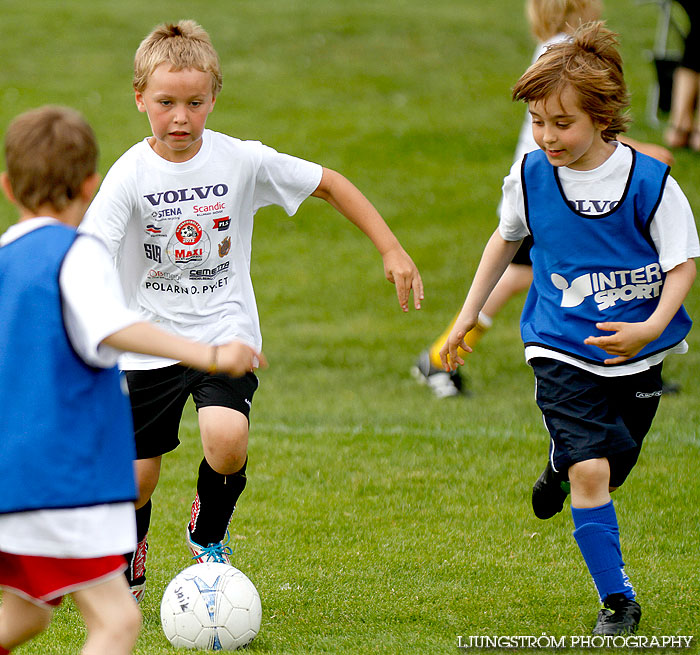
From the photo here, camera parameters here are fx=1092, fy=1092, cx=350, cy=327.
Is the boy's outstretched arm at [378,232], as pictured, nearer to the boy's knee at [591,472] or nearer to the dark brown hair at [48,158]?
the boy's knee at [591,472]

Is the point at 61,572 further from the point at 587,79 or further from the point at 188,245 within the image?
the point at 587,79

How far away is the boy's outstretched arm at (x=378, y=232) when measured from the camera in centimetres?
396

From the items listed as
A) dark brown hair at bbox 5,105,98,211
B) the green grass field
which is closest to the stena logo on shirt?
the green grass field

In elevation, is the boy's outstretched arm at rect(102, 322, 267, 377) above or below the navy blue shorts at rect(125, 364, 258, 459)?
above

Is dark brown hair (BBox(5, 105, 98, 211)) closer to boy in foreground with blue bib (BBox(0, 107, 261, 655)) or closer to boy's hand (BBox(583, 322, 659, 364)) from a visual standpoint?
boy in foreground with blue bib (BBox(0, 107, 261, 655))

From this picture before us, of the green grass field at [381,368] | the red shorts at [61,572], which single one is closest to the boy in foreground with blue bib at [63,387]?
the red shorts at [61,572]

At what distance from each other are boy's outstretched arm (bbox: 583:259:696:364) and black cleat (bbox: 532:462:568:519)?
595mm

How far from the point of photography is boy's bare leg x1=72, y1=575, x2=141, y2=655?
103 inches

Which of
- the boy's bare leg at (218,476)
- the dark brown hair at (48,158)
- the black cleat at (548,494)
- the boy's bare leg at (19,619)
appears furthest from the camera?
the black cleat at (548,494)

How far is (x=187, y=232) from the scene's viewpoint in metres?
3.93

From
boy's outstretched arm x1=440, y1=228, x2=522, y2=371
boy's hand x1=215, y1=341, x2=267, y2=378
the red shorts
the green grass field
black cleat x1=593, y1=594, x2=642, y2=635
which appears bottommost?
the green grass field

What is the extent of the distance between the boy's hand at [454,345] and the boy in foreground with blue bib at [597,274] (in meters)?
0.25

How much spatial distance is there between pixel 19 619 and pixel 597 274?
2.18 metres

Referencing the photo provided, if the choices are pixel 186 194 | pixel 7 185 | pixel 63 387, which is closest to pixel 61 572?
pixel 63 387
